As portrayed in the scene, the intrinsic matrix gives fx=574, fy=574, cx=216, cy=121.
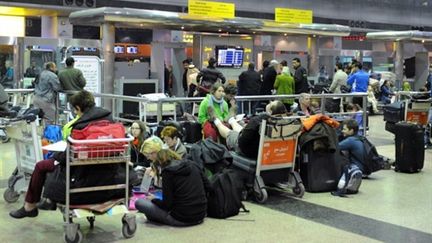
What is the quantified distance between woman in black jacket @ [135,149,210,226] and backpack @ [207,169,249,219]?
225 millimetres

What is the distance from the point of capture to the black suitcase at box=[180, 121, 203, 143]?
25.5ft

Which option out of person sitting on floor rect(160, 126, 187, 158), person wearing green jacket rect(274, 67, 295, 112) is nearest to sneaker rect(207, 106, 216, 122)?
person sitting on floor rect(160, 126, 187, 158)

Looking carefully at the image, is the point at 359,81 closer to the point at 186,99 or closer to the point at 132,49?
the point at 186,99

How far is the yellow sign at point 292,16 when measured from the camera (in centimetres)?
2067

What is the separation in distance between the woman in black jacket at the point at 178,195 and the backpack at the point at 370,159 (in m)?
3.07

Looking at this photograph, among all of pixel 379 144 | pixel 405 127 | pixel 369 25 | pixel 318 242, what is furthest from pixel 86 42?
pixel 369 25

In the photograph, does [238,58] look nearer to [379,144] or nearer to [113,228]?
[379,144]

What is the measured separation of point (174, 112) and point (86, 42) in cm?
436

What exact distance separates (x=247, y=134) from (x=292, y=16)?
14.9 meters

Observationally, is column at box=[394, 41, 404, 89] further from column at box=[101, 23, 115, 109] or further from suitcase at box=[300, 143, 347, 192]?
suitcase at box=[300, 143, 347, 192]

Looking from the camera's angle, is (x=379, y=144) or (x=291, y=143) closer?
(x=291, y=143)

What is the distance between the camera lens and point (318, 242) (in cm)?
523

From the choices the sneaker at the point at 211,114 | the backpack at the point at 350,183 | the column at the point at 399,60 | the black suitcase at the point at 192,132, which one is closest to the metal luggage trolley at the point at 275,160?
the backpack at the point at 350,183

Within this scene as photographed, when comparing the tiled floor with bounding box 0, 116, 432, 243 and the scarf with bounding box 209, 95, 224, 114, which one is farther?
the scarf with bounding box 209, 95, 224, 114
